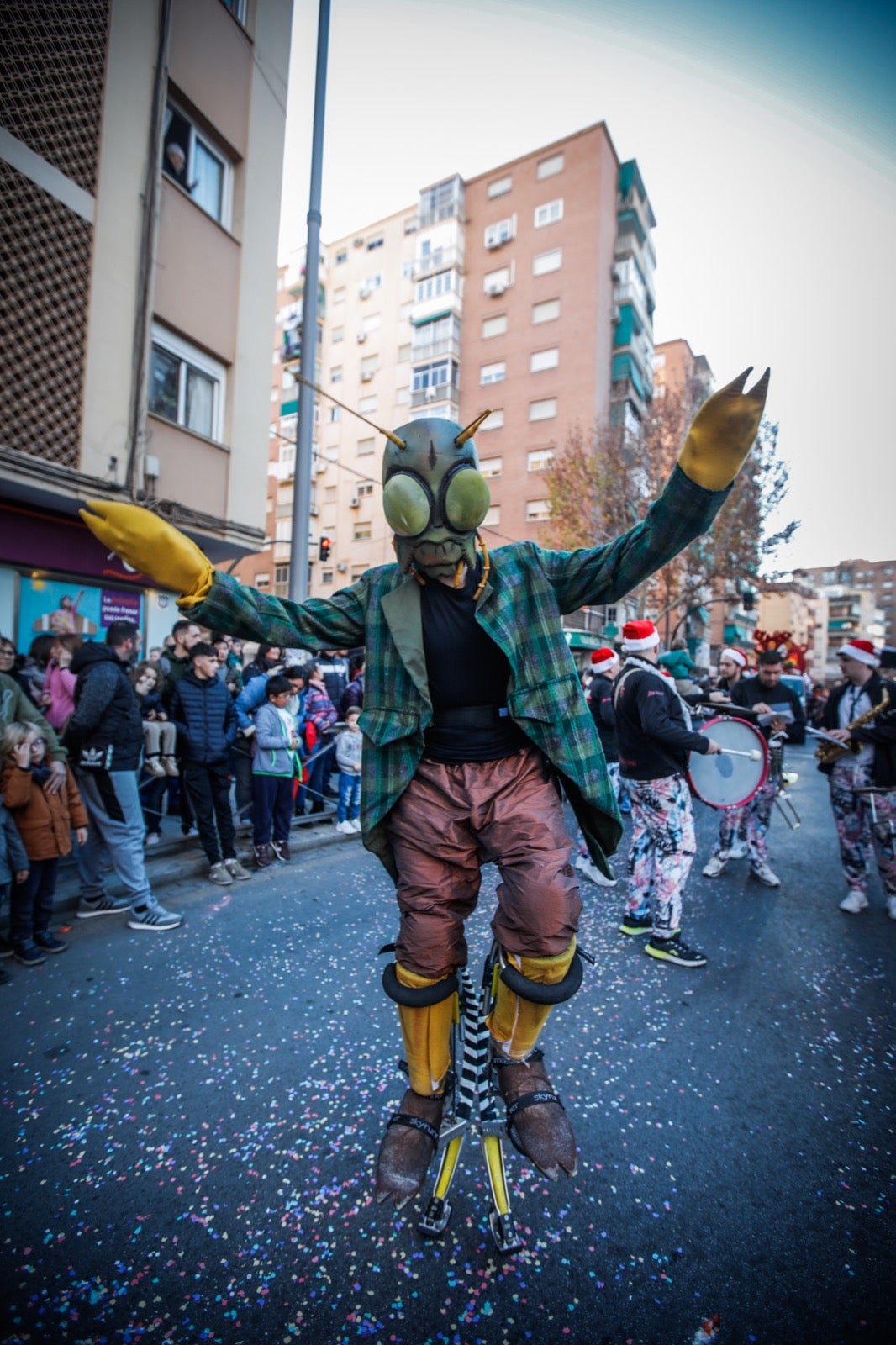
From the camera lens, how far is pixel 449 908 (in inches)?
76.3

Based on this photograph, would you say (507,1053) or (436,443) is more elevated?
(436,443)

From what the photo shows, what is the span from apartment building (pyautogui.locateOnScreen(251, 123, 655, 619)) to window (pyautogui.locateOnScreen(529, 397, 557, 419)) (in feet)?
0.17

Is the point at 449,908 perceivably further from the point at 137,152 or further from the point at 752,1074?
the point at 137,152

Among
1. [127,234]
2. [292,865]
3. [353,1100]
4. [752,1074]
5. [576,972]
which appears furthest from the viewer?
[127,234]

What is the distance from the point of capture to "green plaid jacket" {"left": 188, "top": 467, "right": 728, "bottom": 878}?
1.93 m

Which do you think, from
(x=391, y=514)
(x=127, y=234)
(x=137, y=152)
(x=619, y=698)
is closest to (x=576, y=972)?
(x=391, y=514)

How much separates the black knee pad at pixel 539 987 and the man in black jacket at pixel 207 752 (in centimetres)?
420

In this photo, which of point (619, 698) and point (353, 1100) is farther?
point (619, 698)

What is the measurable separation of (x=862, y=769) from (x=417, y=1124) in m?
4.89

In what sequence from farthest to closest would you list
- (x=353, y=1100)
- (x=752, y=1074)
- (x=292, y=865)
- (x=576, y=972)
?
(x=292, y=865), (x=752, y=1074), (x=353, y=1100), (x=576, y=972)

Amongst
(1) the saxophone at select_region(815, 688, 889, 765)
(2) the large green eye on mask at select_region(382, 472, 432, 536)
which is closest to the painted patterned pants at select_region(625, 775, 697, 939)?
(1) the saxophone at select_region(815, 688, 889, 765)

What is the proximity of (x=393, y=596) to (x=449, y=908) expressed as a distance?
1012mm

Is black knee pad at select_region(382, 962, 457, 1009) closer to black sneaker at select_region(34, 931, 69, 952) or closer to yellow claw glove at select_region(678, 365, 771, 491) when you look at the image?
yellow claw glove at select_region(678, 365, 771, 491)

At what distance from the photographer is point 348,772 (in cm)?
744
